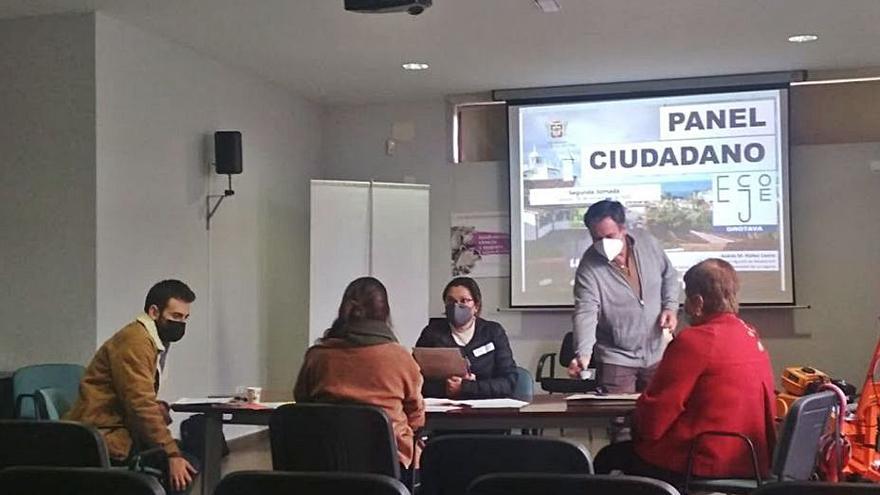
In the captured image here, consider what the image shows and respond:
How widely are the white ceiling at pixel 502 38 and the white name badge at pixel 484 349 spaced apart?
77.5 inches

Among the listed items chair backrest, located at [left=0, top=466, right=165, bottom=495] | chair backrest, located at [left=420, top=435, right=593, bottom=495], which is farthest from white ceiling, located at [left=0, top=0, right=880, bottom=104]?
chair backrest, located at [left=0, top=466, right=165, bottom=495]

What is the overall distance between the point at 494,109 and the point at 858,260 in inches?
116

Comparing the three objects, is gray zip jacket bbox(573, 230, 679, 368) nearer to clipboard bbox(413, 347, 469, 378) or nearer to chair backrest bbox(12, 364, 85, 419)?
clipboard bbox(413, 347, 469, 378)

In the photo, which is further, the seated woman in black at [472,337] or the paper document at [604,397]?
the seated woman in black at [472,337]

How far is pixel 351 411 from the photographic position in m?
3.18

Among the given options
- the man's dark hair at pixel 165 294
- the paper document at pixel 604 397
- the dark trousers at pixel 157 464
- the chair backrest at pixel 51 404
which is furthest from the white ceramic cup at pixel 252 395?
the paper document at pixel 604 397

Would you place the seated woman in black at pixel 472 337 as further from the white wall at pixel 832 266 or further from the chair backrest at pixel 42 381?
the white wall at pixel 832 266

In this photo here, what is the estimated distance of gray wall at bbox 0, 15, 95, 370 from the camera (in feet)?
17.9

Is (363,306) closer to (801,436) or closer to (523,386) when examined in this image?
(523,386)

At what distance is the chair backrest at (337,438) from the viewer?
3.18m

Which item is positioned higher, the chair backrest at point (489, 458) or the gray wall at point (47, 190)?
the gray wall at point (47, 190)

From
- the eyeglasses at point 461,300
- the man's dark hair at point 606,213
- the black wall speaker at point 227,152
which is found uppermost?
the black wall speaker at point 227,152

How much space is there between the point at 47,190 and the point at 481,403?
2.98 metres

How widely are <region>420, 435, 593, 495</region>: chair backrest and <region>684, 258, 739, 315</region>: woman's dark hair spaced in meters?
1.04
